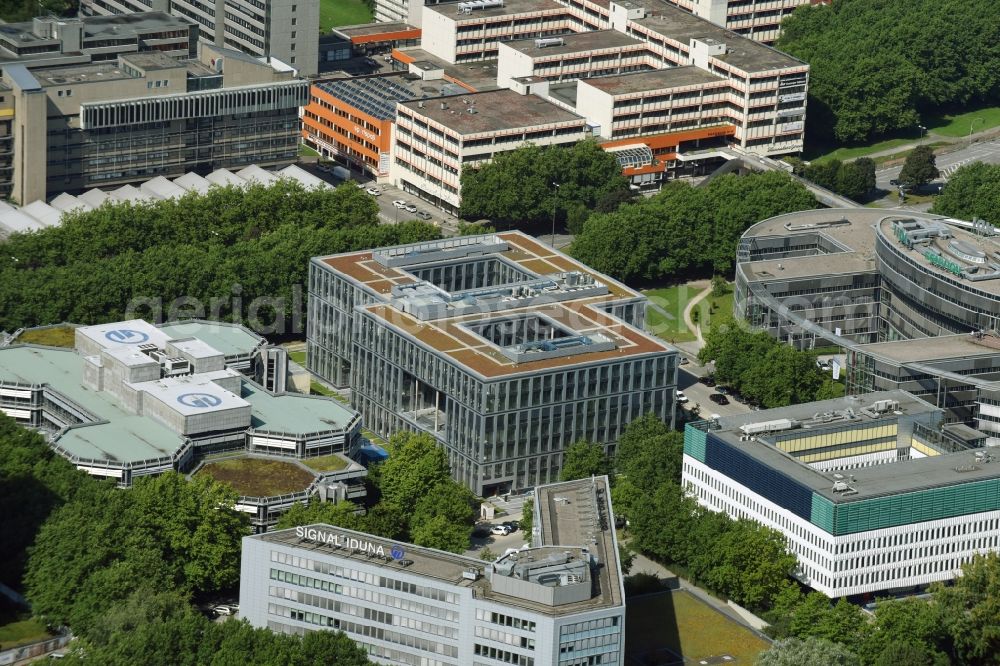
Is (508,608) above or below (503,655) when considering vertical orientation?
above

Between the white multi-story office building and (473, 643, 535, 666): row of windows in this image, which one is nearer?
the white multi-story office building

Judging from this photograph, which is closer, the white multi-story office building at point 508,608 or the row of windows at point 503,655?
the white multi-story office building at point 508,608

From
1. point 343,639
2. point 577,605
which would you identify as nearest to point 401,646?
point 343,639

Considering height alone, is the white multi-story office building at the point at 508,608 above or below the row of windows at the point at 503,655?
above

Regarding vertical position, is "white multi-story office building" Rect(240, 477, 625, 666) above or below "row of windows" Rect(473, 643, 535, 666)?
above

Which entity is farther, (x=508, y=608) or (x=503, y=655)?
(x=503, y=655)

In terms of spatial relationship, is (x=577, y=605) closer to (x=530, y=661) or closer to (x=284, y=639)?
(x=530, y=661)

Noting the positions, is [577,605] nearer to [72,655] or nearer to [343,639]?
[343,639]

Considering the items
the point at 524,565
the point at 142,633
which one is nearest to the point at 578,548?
the point at 524,565
